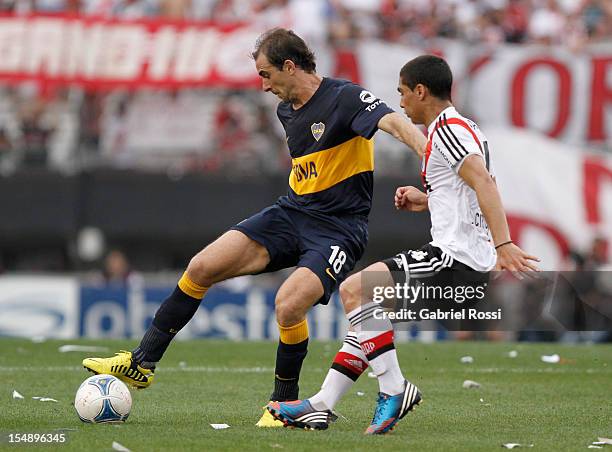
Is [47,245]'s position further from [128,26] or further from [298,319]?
[298,319]

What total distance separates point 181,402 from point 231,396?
0.52m

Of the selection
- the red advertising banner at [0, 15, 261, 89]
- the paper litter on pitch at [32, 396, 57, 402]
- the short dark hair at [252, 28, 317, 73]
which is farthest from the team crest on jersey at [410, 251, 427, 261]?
the red advertising banner at [0, 15, 261, 89]

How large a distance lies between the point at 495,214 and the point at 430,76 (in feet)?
3.12

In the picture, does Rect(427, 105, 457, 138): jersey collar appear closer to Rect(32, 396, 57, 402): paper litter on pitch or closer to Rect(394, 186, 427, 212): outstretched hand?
Rect(394, 186, 427, 212): outstretched hand

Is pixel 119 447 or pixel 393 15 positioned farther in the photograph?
pixel 393 15

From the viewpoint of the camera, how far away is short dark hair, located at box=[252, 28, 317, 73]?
781 cm

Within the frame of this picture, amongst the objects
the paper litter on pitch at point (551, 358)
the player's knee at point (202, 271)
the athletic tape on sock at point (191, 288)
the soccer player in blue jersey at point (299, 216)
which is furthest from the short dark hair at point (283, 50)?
the paper litter on pitch at point (551, 358)

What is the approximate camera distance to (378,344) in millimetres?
7195

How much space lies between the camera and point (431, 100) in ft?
23.9

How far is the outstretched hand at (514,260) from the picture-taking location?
21.8 feet

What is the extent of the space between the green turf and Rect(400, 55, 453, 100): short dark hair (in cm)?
191

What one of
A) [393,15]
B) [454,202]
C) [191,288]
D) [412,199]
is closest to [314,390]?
[191,288]

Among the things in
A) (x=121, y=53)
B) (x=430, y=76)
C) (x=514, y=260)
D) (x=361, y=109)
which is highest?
(x=121, y=53)

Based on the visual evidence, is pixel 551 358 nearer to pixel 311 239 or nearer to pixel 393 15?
pixel 311 239
